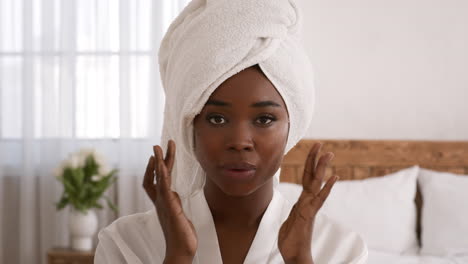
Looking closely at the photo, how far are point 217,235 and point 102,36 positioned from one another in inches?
112

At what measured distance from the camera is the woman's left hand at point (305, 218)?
3.12 feet

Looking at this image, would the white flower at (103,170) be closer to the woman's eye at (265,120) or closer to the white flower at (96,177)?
the white flower at (96,177)

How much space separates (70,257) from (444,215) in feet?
5.92

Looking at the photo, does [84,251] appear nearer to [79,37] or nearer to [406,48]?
[79,37]

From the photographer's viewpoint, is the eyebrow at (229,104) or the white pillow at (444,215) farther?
the white pillow at (444,215)

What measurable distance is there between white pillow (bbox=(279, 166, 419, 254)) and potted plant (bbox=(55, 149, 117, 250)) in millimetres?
1052

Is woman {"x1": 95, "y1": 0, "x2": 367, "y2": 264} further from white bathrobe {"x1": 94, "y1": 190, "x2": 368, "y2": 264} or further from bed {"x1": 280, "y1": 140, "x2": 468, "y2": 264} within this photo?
bed {"x1": 280, "y1": 140, "x2": 468, "y2": 264}

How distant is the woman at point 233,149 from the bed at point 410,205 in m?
1.69

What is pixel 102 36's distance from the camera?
147 inches

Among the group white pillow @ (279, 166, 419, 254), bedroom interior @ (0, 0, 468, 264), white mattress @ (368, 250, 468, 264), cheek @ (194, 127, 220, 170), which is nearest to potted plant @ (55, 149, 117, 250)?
bedroom interior @ (0, 0, 468, 264)

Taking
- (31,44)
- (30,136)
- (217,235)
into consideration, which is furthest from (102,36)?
(217,235)

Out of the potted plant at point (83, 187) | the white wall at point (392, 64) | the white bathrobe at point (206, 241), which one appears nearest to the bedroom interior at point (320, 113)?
the white wall at point (392, 64)

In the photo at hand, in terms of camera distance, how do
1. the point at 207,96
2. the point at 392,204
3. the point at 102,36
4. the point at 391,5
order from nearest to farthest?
the point at 207,96
the point at 392,204
the point at 391,5
the point at 102,36

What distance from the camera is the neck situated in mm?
1075
